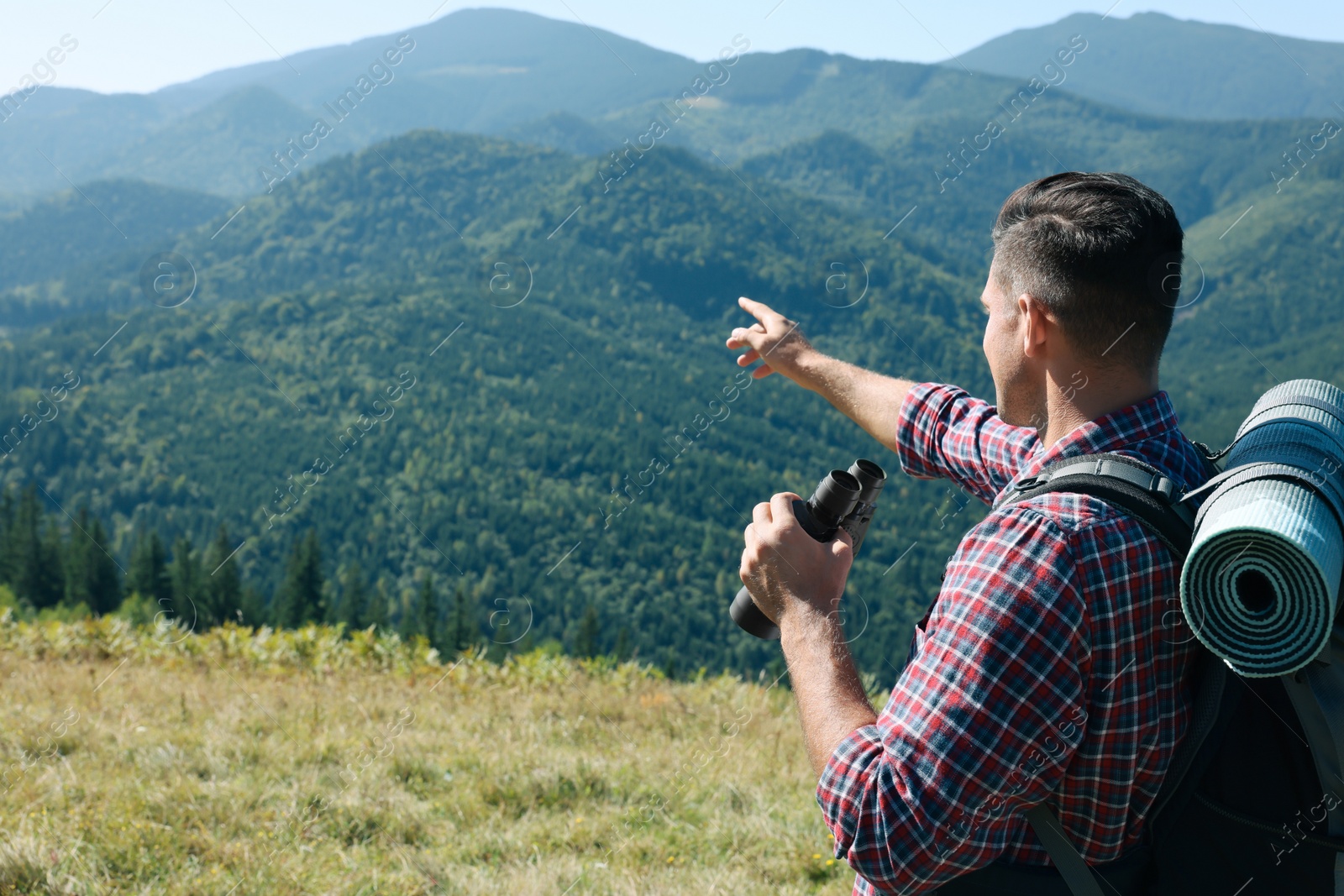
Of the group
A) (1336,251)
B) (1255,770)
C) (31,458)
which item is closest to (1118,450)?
(1255,770)

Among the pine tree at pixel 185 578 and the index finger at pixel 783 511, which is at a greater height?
the index finger at pixel 783 511

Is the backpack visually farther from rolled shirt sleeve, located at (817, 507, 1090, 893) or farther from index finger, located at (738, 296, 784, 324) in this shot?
index finger, located at (738, 296, 784, 324)

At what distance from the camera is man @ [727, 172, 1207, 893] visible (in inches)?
57.9

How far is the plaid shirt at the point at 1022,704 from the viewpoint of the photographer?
4.82 feet

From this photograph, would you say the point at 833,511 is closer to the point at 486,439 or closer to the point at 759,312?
the point at 759,312

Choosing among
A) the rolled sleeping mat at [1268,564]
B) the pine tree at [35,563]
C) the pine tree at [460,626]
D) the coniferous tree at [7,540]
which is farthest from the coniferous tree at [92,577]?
the rolled sleeping mat at [1268,564]

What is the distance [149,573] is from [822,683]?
43.1m

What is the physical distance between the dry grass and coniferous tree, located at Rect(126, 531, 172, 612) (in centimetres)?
3628

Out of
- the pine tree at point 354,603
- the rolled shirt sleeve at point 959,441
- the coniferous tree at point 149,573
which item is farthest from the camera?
the pine tree at point 354,603

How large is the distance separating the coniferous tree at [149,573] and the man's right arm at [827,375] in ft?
130

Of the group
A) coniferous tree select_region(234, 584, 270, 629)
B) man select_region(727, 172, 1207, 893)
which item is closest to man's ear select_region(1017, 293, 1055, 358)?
man select_region(727, 172, 1207, 893)

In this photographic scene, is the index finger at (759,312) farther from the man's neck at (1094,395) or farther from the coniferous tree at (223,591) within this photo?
the coniferous tree at (223,591)

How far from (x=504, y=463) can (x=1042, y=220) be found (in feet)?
393

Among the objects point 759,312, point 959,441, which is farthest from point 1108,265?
point 759,312
